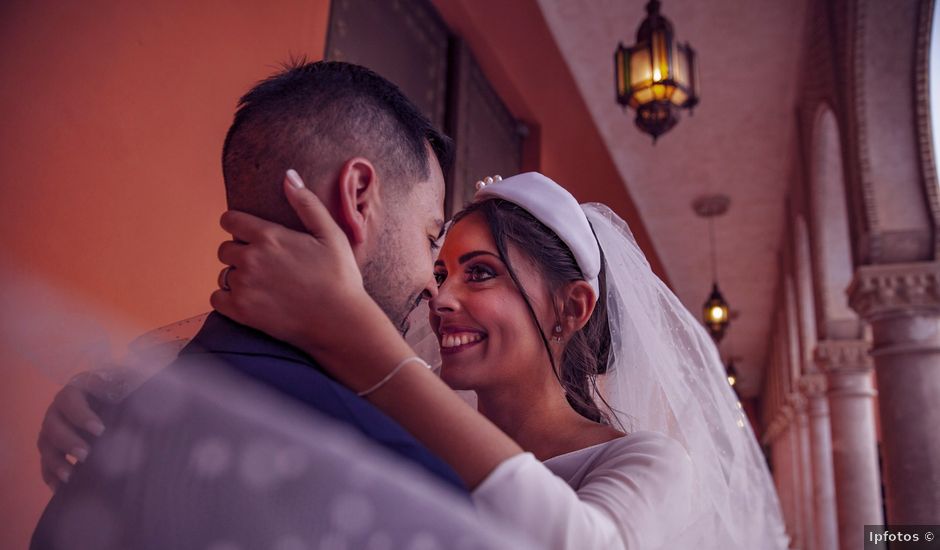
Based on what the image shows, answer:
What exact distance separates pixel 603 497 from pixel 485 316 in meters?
0.69

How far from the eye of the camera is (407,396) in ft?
3.30

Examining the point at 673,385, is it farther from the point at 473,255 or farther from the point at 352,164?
the point at 352,164

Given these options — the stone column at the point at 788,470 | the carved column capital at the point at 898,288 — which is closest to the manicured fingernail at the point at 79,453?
the carved column capital at the point at 898,288

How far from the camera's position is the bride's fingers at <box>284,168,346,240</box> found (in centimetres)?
105

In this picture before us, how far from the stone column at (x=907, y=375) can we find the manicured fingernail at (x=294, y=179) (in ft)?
16.4

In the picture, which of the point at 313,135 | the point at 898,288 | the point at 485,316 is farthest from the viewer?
the point at 898,288

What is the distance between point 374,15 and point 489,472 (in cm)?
305

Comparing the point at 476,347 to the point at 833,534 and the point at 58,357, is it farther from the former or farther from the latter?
the point at 833,534

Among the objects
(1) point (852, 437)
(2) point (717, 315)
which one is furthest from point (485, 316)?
(2) point (717, 315)

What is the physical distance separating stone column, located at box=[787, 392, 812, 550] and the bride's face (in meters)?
12.0

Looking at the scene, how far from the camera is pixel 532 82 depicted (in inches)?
230

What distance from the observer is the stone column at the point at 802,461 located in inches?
490

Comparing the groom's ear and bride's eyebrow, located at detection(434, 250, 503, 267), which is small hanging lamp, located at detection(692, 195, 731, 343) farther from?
the groom's ear

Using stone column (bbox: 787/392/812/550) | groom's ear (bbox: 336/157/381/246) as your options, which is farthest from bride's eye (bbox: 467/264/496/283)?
stone column (bbox: 787/392/812/550)
